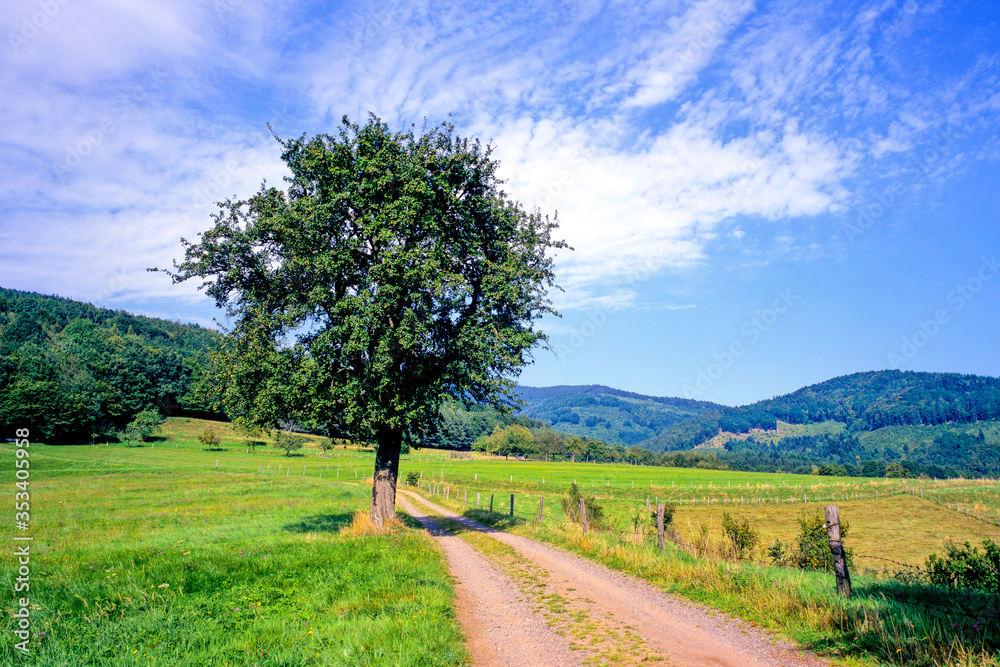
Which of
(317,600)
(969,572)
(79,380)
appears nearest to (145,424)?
(79,380)

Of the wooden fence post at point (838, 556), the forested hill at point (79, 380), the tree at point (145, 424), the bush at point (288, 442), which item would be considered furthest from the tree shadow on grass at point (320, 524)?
the bush at point (288, 442)

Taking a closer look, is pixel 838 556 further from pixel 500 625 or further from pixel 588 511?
pixel 588 511

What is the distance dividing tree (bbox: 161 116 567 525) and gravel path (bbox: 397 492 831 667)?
6878mm

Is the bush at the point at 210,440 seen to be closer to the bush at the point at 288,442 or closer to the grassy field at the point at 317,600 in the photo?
the bush at the point at 288,442

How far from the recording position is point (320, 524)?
973 inches

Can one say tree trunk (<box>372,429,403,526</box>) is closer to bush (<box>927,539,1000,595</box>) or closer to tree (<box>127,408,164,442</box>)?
bush (<box>927,539,1000,595</box>)

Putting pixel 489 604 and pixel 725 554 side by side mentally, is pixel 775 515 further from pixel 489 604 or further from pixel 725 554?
pixel 489 604

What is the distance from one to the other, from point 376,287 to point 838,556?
14622mm

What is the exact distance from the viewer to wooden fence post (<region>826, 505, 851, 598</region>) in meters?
10.0

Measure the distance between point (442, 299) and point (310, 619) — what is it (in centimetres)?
1132

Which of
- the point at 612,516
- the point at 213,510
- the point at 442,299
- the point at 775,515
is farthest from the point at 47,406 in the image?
the point at 775,515

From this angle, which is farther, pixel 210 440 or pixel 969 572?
pixel 210 440

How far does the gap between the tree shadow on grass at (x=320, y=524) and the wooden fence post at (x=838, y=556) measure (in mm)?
17601

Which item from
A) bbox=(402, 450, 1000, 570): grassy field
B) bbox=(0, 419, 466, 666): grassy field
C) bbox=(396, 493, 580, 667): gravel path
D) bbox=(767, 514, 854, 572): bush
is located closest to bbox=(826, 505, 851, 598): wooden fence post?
bbox=(396, 493, 580, 667): gravel path
